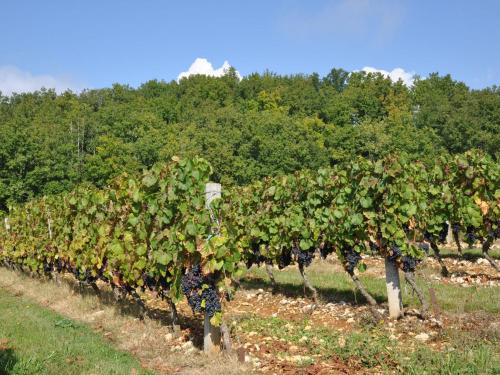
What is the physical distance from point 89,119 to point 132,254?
185 feet

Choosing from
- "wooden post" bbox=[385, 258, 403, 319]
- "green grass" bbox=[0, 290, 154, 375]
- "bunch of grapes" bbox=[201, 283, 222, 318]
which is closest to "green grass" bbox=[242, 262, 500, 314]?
"wooden post" bbox=[385, 258, 403, 319]

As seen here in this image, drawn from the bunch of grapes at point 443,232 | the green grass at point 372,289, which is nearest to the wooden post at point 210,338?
the green grass at point 372,289

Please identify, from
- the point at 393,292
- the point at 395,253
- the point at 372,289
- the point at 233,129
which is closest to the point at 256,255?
the point at 372,289

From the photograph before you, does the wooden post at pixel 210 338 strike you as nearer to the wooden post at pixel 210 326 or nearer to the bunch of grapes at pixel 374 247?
the wooden post at pixel 210 326

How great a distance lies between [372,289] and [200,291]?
16.2 ft

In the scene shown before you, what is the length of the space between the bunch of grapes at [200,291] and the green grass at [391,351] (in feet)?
3.32

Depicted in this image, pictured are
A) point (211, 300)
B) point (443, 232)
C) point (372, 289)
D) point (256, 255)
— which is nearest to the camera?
point (211, 300)

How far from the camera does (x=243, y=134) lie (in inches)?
2151

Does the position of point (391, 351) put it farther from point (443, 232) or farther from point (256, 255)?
point (443, 232)

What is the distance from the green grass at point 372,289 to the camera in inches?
313

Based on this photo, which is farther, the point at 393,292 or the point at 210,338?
the point at 393,292

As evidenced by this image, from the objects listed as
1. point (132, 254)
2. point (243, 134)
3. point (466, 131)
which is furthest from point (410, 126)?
point (132, 254)

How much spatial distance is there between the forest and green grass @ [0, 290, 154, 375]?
31.9 m

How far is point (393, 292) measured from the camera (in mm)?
7508
